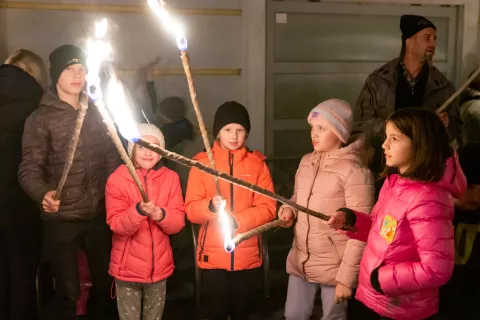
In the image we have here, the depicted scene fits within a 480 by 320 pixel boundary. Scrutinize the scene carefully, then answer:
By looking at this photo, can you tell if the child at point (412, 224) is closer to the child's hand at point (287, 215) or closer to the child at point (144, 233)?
the child's hand at point (287, 215)

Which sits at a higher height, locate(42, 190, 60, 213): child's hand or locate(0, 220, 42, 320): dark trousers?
locate(42, 190, 60, 213): child's hand

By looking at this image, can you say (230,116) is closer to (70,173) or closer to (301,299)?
(70,173)

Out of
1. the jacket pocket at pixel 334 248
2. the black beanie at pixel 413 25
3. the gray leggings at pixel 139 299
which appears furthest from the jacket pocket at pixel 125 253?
the black beanie at pixel 413 25

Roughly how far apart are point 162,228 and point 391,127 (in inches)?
73.0

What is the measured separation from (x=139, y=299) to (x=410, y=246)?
2097 mm

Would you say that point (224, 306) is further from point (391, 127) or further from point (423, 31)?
point (423, 31)

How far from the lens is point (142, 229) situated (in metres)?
4.33

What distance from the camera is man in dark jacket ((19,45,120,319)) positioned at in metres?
4.31

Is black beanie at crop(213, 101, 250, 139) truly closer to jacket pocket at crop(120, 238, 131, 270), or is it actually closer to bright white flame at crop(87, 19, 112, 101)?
jacket pocket at crop(120, 238, 131, 270)

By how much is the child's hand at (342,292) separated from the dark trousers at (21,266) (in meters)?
2.52

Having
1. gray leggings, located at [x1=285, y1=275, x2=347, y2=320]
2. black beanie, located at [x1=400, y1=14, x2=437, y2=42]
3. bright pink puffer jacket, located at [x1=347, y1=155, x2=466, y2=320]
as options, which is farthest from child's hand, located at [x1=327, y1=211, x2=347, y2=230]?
black beanie, located at [x1=400, y1=14, x2=437, y2=42]

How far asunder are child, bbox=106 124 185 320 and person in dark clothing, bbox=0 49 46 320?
0.88m

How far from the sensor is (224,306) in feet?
14.4

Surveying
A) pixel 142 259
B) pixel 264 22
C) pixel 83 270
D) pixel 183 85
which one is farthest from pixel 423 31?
pixel 83 270
